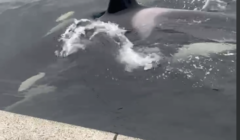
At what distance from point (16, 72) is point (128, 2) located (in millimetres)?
2616

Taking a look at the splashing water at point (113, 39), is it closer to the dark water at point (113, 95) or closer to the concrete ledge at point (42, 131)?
the dark water at point (113, 95)

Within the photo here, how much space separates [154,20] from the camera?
660 cm

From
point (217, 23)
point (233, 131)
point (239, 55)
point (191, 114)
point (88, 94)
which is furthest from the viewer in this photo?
point (217, 23)

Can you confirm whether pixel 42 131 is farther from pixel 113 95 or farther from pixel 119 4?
pixel 119 4

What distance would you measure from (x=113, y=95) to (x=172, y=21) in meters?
2.20

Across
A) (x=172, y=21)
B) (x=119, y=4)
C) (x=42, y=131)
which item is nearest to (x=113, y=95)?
(x=42, y=131)

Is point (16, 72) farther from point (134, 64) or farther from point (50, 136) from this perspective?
point (50, 136)

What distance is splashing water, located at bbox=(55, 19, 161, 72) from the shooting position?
577 cm

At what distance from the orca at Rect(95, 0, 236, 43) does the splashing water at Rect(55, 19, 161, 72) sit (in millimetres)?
225

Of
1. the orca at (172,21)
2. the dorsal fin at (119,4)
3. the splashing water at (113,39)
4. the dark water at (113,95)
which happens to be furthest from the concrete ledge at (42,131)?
the dorsal fin at (119,4)

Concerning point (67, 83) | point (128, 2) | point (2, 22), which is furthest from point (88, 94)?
point (2, 22)

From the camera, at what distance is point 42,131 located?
3.46 meters

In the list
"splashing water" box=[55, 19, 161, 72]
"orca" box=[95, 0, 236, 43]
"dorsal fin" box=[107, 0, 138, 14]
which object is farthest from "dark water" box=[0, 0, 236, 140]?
"dorsal fin" box=[107, 0, 138, 14]

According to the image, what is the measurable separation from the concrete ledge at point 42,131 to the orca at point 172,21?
3316 mm
